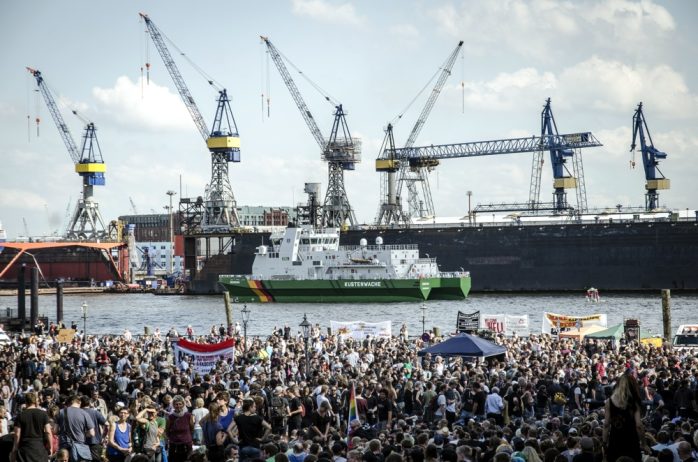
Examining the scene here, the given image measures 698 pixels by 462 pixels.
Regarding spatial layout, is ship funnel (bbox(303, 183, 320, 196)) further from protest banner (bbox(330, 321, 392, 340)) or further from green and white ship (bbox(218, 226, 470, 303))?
protest banner (bbox(330, 321, 392, 340))

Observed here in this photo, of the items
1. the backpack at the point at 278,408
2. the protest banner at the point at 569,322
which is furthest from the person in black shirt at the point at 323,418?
the protest banner at the point at 569,322

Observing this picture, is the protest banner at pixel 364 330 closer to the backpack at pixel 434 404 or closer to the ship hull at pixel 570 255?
the backpack at pixel 434 404

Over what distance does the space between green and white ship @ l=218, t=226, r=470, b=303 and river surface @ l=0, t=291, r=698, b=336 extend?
1.00 meters

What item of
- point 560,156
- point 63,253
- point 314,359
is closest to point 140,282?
point 63,253

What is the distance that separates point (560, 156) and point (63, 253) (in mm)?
67108

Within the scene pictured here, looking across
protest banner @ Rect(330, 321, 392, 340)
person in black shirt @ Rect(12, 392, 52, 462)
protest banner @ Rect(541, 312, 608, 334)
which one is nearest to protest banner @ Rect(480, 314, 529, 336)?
protest banner @ Rect(541, 312, 608, 334)

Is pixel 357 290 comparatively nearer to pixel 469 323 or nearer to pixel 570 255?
pixel 570 255

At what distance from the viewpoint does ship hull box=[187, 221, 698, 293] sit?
90.1 m

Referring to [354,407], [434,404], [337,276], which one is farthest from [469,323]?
[337,276]

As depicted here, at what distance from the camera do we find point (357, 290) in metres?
80.2

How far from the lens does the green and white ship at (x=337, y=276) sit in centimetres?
7969

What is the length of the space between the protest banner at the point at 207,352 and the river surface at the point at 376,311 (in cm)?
3165

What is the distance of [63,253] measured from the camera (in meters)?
Answer: 133

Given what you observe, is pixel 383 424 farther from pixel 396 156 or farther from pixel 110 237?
pixel 110 237
